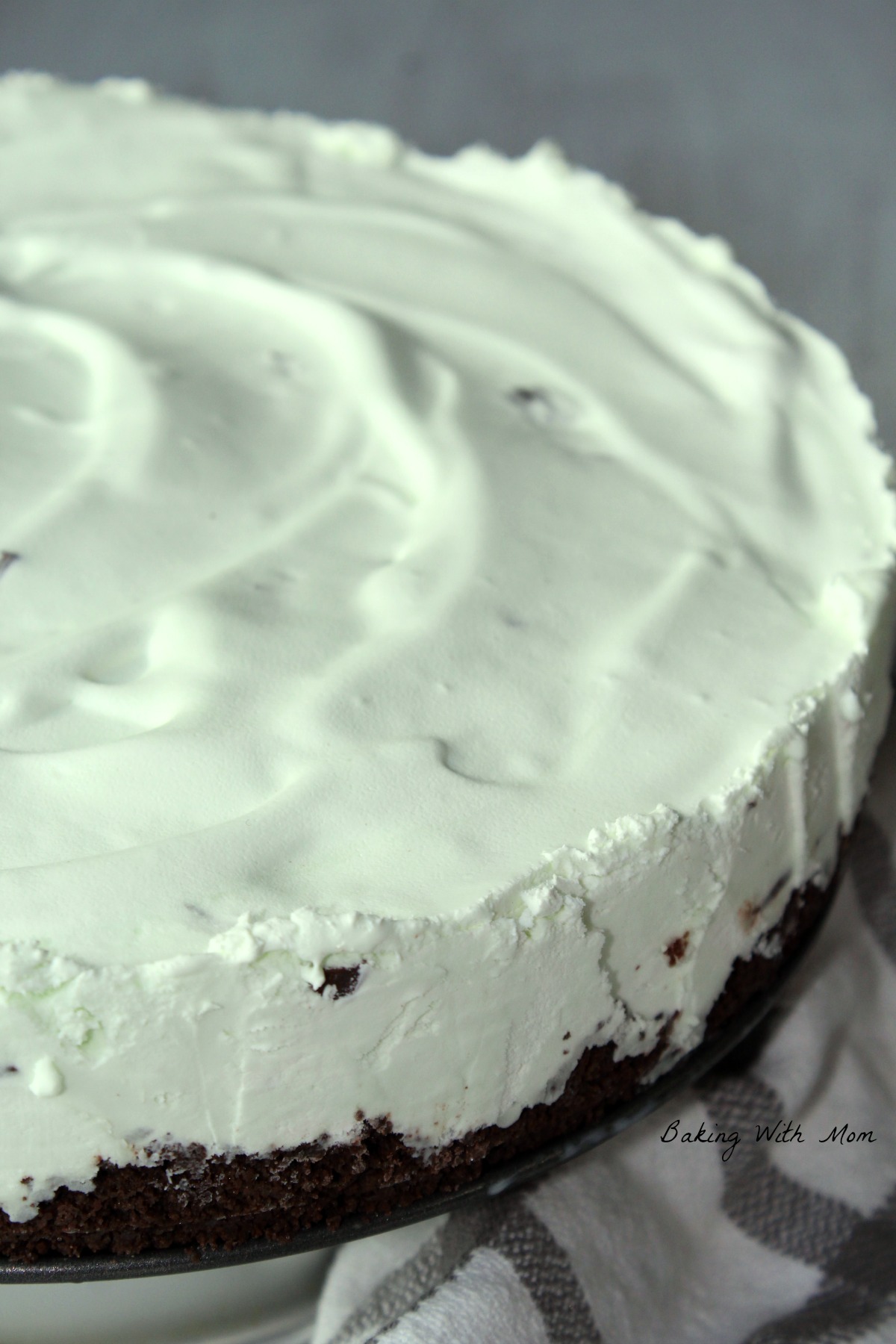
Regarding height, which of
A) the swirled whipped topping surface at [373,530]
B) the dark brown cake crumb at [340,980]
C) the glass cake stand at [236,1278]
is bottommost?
the glass cake stand at [236,1278]

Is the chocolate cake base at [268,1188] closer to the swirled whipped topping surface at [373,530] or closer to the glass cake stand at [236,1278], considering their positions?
the glass cake stand at [236,1278]

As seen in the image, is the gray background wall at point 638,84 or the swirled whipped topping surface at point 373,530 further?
the gray background wall at point 638,84

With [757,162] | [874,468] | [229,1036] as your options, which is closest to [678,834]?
[229,1036]

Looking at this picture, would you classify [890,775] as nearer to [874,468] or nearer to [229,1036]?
[874,468]

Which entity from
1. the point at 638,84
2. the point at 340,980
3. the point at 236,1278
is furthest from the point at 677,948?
the point at 638,84

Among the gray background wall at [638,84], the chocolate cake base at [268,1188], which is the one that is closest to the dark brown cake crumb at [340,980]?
the chocolate cake base at [268,1188]

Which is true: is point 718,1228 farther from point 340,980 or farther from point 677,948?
point 340,980
